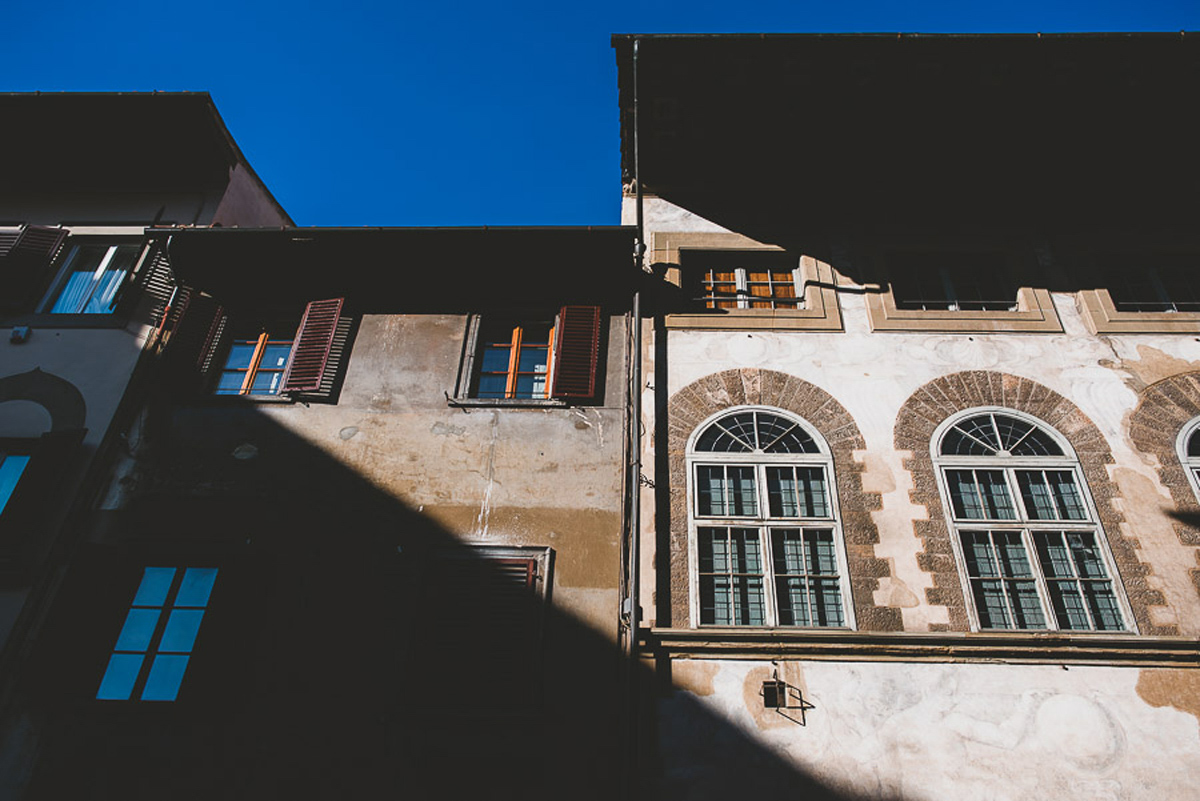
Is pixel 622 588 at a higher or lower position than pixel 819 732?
higher

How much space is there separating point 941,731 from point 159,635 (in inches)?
266

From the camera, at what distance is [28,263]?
29.1 feet

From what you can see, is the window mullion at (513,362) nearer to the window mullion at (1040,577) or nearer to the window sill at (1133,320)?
the window mullion at (1040,577)

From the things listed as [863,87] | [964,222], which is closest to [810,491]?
[964,222]

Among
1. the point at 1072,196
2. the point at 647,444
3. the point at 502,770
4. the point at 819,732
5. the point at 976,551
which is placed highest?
the point at 1072,196

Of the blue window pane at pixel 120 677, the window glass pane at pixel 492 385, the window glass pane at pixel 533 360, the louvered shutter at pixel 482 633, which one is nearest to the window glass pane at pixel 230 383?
the window glass pane at pixel 492 385

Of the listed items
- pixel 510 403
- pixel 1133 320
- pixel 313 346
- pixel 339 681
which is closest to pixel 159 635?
pixel 339 681

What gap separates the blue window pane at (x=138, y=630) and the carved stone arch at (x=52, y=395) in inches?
91.0

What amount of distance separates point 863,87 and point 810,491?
16.5 ft

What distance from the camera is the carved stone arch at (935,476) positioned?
6344mm

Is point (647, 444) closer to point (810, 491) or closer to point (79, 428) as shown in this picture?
point (810, 491)

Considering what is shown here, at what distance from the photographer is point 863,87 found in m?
8.65

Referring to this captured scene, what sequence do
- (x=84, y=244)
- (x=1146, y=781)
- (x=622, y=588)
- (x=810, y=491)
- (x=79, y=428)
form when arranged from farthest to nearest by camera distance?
(x=84, y=244) → (x=79, y=428) → (x=810, y=491) → (x=622, y=588) → (x=1146, y=781)

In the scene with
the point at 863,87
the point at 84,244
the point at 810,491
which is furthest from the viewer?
the point at 84,244
